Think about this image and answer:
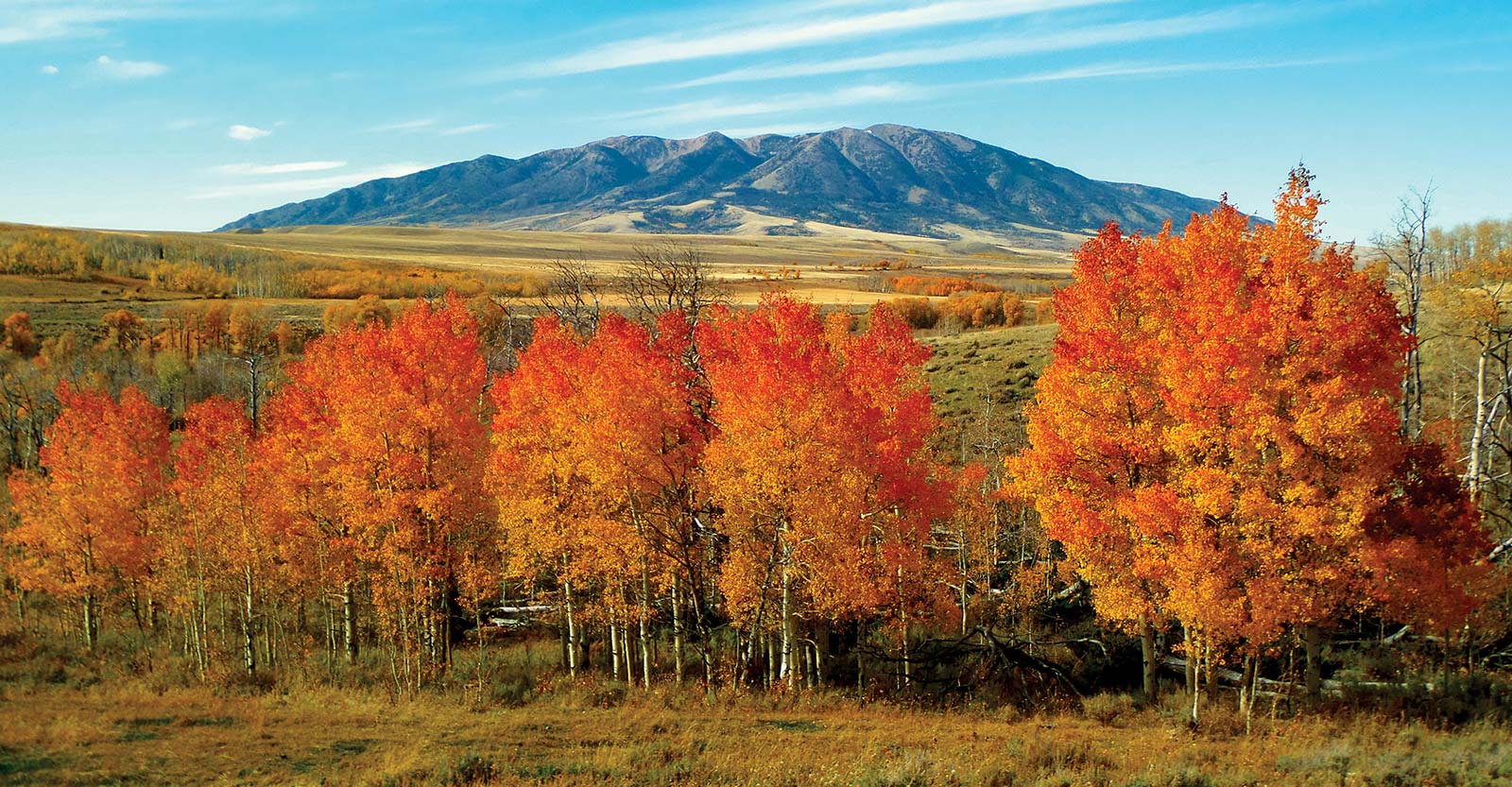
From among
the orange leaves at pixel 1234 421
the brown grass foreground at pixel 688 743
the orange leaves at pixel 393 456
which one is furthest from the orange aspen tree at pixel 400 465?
the orange leaves at pixel 1234 421

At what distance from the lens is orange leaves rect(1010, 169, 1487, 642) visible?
1917 cm

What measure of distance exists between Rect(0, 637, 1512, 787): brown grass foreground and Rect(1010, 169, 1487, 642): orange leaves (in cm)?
328

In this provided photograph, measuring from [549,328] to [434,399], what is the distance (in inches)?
182

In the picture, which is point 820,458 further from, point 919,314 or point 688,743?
point 919,314

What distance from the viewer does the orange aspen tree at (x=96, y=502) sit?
3734 centimetres

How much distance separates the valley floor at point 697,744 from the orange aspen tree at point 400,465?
17.2ft

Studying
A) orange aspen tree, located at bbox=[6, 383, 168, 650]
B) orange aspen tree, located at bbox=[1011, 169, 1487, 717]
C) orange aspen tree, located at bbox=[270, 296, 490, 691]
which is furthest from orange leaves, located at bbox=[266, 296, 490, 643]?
orange aspen tree, located at bbox=[1011, 169, 1487, 717]

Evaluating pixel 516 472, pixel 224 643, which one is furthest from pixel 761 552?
pixel 224 643

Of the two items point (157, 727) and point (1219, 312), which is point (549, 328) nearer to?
point (157, 727)

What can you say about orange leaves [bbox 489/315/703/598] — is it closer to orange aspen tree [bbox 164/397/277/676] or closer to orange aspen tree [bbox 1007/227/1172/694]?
orange aspen tree [bbox 164/397/277/676]

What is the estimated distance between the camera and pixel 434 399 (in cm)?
3011

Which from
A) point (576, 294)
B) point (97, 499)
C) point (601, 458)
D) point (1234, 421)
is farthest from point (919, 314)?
point (1234, 421)

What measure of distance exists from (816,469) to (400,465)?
45.4 feet

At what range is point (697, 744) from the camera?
1872 centimetres
